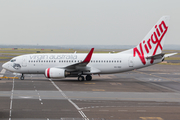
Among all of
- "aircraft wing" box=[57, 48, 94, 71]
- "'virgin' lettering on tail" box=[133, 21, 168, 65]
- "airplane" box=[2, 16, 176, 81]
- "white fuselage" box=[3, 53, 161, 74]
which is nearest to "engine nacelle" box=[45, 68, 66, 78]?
"airplane" box=[2, 16, 176, 81]

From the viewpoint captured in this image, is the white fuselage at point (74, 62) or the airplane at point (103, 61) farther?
the white fuselage at point (74, 62)

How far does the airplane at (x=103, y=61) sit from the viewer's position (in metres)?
41.4

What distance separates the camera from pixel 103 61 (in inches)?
1678

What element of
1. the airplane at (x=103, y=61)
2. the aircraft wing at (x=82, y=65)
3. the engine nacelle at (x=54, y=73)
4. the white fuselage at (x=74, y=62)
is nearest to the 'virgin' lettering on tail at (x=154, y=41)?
the airplane at (x=103, y=61)

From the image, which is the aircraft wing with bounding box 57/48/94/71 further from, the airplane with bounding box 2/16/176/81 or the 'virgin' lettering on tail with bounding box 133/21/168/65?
the 'virgin' lettering on tail with bounding box 133/21/168/65

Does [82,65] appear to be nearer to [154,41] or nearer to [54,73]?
[54,73]

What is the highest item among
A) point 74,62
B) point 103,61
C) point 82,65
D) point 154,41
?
point 154,41

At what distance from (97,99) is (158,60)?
717 inches

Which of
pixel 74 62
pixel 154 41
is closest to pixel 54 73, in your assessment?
pixel 74 62

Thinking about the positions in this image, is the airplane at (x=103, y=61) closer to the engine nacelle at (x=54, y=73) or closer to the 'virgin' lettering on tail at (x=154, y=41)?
the 'virgin' lettering on tail at (x=154, y=41)

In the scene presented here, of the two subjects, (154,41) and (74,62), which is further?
(74,62)

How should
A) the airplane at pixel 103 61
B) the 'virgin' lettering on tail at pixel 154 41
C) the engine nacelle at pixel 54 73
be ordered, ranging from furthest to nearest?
the 'virgin' lettering on tail at pixel 154 41 < the airplane at pixel 103 61 < the engine nacelle at pixel 54 73

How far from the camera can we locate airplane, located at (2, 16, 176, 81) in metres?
41.4

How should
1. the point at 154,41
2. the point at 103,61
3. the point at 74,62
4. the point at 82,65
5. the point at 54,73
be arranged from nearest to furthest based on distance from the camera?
1. the point at 54,73
2. the point at 82,65
3. the point at 154,41
4. the point at 103,61
5. the point at 74,62
